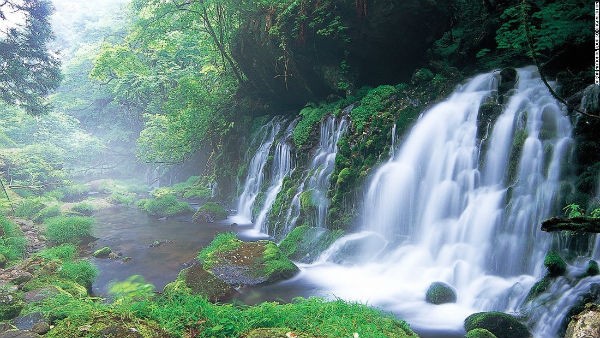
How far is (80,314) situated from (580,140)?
8.46 metres

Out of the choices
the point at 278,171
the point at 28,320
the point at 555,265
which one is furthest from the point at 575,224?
the point at 278,171

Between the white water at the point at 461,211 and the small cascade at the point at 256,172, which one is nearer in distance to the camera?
the white water at the point at 461,211

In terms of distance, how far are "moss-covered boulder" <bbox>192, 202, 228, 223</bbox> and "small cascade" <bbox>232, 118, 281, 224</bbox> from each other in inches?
23.0

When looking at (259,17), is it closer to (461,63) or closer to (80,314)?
(461,63)

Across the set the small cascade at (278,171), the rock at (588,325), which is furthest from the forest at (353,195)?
the small cascade at (278,171)

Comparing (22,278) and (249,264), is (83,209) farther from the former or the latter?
(249,264)

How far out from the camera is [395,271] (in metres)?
8.98

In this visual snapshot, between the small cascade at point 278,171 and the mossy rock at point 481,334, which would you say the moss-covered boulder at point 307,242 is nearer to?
the small cascade at point 278,171

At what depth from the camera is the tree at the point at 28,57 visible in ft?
59.4

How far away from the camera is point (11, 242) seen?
11.3 meters

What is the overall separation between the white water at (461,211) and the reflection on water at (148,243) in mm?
3980

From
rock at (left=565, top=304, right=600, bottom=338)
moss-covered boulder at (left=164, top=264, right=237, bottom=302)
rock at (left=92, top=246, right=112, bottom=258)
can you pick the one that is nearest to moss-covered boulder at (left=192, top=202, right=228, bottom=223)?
rock at (left=92, top=246, right=112, bottom=258)

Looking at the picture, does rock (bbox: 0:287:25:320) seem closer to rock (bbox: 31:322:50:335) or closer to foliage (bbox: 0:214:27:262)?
rock (bbox: 31:322:50:335)

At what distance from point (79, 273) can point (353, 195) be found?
7043mm
